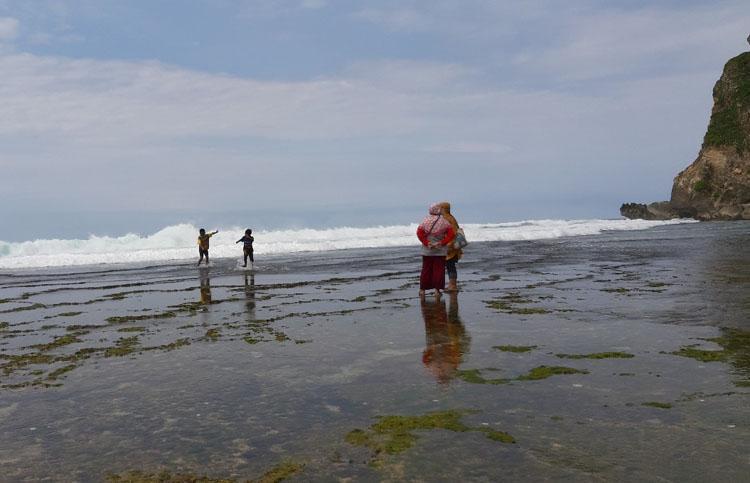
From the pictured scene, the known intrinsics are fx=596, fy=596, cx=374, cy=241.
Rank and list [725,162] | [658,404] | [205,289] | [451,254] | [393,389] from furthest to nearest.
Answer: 1. [725,162]
2. [205,289]
3. [451,254]
4. [393,389]
5. [658,404]

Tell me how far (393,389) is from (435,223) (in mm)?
7973

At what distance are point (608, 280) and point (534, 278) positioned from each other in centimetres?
224

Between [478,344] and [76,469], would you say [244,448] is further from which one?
[478,344]

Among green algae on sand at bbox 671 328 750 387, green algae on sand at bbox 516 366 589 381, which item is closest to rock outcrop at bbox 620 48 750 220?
green algae on sand at bbox 671 328 750 387

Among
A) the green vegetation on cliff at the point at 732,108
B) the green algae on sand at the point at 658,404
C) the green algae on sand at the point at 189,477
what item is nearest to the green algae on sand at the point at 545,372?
the green algae on sand at the point at 658,404

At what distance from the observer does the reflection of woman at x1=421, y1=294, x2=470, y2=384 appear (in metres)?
6.99

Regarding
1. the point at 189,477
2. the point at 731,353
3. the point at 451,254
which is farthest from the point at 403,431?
the point at 451,254

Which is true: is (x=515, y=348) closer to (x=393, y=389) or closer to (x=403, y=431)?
(x=393, y=389)

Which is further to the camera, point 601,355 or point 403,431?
point 601,355

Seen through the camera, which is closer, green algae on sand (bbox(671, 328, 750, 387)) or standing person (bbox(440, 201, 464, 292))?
green algae on sand (bbox(671, 328, 750, 387))

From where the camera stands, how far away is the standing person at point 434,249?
535 inches

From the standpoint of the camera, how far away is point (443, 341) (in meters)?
8.62

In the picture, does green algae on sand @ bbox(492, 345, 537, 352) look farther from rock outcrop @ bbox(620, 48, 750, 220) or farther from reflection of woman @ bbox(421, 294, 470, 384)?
rock outcrop @ bbox(620, 48, 750, 220)

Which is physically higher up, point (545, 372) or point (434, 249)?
point (434, 249)
